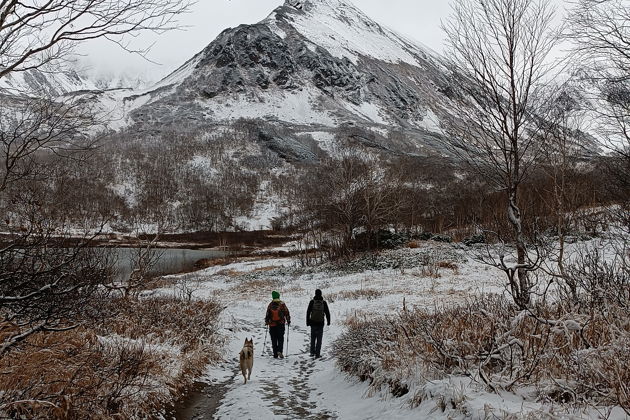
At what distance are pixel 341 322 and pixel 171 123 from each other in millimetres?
156360

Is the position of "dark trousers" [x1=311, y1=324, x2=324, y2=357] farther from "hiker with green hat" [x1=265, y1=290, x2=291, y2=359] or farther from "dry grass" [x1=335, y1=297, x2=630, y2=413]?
"dry grass" [x1=335, y1=297, x2=630, y2=413]

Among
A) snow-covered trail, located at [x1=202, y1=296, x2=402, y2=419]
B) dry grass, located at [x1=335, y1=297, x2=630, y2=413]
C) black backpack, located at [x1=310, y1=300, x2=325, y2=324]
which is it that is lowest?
snow-covered trail, located at [x1=202, y1=296, x2=402, y2=419]

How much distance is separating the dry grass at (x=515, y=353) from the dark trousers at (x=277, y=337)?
7.69 ft

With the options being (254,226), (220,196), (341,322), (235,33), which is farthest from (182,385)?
(235,33)

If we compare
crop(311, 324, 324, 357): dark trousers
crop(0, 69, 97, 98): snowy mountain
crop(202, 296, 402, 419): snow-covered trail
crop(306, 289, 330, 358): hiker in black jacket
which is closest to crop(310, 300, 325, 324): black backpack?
crop(306, 289, 330, 358): hiker in black jacket

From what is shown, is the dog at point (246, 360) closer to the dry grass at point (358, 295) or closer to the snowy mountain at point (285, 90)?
the dry grass at point (358, 295)

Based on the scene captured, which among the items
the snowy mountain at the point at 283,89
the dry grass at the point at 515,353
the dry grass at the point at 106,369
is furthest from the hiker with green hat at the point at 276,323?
the snowy mountain at the point at 283,89

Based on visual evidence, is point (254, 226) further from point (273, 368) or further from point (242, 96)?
point (273, 368)

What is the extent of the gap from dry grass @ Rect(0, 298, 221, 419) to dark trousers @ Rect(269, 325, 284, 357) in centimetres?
134

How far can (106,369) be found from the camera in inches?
208

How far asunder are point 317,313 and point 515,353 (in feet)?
18.7

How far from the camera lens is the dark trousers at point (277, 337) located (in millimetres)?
9789

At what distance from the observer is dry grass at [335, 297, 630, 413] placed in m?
3.67

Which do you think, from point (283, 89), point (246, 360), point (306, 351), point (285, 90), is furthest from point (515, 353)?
point (283, 89)
